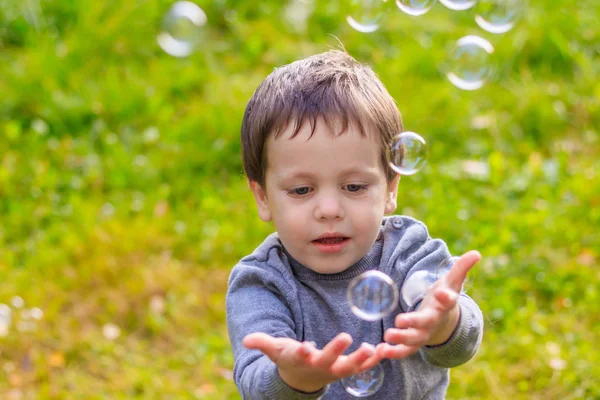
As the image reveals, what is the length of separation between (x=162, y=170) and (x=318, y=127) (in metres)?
2.70

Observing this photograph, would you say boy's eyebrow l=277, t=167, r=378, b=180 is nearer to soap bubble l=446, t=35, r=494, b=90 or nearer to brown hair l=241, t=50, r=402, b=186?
brown hair l=241, t=50, r=402, b=186

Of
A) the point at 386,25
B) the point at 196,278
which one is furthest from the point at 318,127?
the point at 386,25

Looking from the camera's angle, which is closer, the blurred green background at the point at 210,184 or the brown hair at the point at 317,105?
the brown hair at the point at 317,105

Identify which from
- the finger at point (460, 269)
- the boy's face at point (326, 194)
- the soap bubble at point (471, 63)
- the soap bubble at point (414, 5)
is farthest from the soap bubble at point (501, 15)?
the finger at point (460, 269)

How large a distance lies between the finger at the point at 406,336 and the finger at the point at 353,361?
53mm

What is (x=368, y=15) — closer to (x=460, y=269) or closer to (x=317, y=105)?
(x=317, y=105)

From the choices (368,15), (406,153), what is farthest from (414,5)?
(406,153)

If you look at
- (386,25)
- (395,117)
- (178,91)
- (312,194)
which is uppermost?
(386,25)

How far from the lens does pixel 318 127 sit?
79.0 inches

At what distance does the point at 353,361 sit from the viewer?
1.68 m

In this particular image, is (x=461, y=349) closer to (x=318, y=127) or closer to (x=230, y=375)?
(x=318, y=127)

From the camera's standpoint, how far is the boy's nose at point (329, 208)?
197cm

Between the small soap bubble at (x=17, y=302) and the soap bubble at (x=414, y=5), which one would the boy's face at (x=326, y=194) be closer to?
the soap bubble at (x=414, y=5)

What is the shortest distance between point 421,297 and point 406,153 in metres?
0.43
